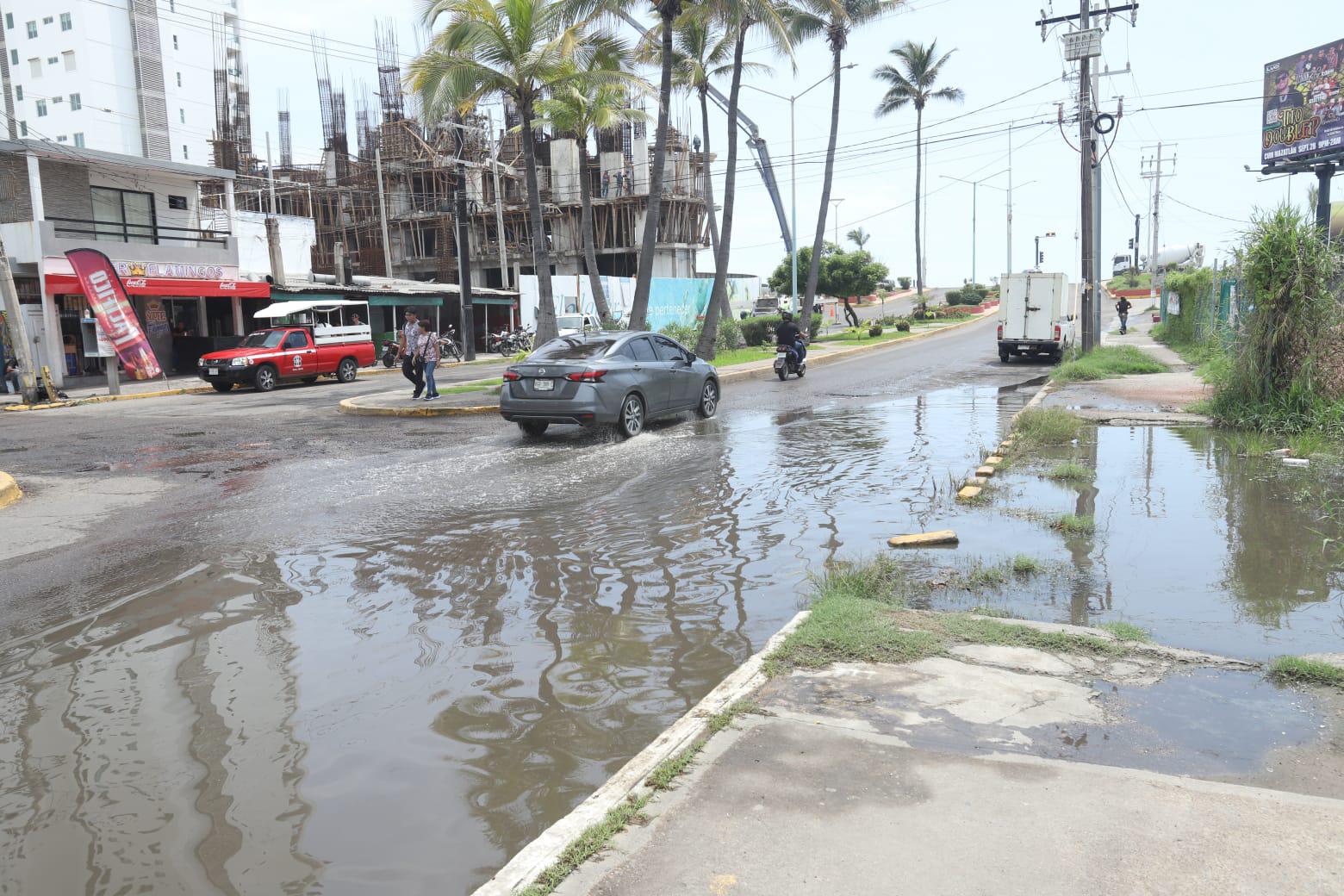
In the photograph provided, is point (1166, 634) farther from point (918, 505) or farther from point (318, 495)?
point (318, 495)

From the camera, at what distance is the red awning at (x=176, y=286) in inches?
1078

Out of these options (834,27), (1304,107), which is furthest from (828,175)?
(1304,107)

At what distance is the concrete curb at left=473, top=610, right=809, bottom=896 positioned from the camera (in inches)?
123

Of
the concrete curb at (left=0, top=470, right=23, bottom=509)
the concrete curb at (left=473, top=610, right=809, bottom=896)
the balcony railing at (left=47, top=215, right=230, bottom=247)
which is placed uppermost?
the balcony railing at (left=47, top=215, right=230, bottom=247)

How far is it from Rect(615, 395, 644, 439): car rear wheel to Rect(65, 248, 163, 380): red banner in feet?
62.9

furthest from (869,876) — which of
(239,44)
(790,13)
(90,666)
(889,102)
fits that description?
(239,44)

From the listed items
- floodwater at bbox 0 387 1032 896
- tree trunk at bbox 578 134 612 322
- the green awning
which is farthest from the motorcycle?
the green awning

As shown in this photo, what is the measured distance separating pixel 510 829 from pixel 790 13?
34914mm

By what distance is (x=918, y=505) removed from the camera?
916cm

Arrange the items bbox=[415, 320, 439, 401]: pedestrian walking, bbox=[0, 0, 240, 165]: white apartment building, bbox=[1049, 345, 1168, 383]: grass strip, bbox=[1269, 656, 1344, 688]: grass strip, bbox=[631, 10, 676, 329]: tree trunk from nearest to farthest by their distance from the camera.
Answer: bbox=[1269, 656, 1344, 688]: grass strip < bbox=[415, 320, 439, 401]: pedestrian walking < bbox=[1049, 345, 1168, 383]: grass strip < bbox=[631, 10, 676, 329]: tree trunk < bbox=[0, 0, 240, 165]: white apartment building

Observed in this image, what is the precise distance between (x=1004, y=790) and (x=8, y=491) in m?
11.0

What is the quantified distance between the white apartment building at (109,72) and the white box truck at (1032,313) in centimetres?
5386

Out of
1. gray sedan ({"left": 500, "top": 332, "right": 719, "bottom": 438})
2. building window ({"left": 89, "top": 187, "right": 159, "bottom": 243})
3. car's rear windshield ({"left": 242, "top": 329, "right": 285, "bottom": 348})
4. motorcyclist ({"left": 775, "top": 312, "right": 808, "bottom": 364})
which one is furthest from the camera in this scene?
building window ({"left": 89, "top": 187, "right": 159, "bottom": 243})

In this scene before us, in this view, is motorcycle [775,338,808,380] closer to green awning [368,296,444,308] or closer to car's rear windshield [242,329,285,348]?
car's rear windshield [242,329,285,348]
